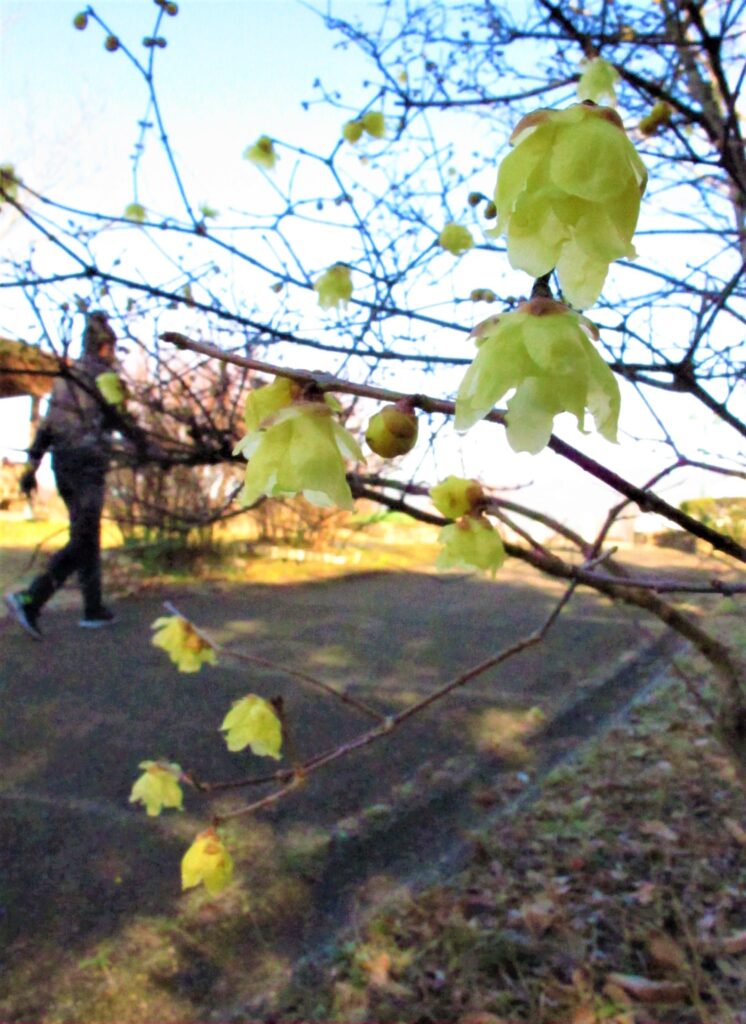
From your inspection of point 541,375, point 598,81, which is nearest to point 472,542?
point 541,375

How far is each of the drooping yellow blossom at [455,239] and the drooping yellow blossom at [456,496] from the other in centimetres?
142

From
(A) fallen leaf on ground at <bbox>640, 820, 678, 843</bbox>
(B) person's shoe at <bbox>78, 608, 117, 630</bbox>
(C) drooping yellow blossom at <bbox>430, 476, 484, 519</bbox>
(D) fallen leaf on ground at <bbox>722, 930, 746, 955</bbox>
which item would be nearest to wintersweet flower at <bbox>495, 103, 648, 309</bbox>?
(C) drooping yellow blossom at <bbox>430, 476, 484, 519</bbox>

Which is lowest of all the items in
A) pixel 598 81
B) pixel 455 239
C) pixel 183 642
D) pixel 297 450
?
pixel 183 642

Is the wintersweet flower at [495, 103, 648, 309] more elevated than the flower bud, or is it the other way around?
the wintersweet flower at [495, 103, 648, 309]

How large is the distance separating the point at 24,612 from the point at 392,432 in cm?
476

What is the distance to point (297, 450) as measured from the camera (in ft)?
2.55

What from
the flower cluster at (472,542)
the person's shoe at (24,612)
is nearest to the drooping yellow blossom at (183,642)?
the flower cluster at (472,542)

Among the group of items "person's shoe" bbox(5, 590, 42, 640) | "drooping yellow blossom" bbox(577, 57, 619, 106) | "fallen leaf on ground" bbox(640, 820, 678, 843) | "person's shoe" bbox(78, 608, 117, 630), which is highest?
"drooping yellow blossom" bbox(577, 57, 619, 106)

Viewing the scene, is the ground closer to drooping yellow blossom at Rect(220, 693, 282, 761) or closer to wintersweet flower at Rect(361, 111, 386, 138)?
drooping yellow blossom at Rect(220, 693, 282, 761)

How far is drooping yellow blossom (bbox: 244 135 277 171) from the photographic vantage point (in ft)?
8.14

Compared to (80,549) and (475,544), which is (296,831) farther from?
(80,549)

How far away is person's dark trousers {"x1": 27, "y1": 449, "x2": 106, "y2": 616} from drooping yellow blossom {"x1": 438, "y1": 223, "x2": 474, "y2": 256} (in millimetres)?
2585

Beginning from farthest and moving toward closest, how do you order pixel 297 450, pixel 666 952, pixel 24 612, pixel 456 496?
pixel 24 612 < pixel 666 952 < pixel 456 496 < pixel 297 450

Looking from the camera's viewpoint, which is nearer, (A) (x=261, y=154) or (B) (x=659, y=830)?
(A) (x=261, y=154)
